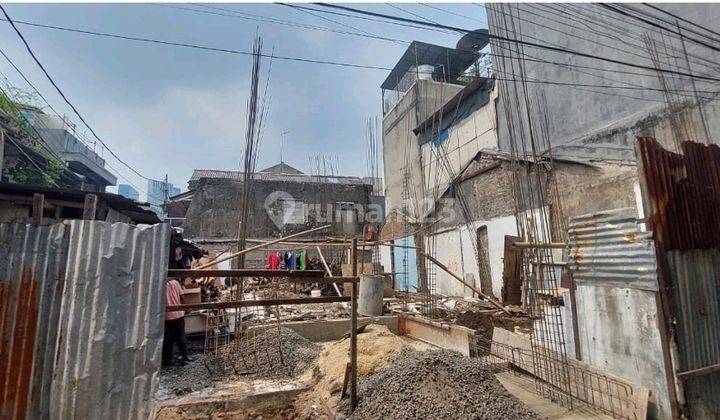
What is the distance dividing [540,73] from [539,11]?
244cm

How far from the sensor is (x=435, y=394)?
3.52 metres

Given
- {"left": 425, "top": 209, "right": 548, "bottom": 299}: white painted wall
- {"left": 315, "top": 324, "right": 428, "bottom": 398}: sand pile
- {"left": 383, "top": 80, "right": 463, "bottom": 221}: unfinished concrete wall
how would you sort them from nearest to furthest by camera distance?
1. {"left": 315, "top": 324, "right": 428, "bottom": 398}: sand pile
2. {"left": 425, "top": 209, "right": 548, "bottom": 299}: white painted wall
3. {"left": 383, "top": 80, "right": 463, "bottom": 221}: unfinished concrete wall

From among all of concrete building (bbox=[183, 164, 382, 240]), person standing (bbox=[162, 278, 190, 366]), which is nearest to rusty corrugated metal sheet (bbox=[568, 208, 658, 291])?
person standing (bbox=[162, 278, 190, 366])

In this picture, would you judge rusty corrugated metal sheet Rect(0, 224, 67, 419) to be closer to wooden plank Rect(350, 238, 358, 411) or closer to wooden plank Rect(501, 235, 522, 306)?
wooden plank Rect(350, 238, 358, 411)

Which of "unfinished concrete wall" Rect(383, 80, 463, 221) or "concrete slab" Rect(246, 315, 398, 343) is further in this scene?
"unfinished concrete wall" Rect(383, 80, 463, 221)

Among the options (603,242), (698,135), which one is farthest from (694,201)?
(698,135)

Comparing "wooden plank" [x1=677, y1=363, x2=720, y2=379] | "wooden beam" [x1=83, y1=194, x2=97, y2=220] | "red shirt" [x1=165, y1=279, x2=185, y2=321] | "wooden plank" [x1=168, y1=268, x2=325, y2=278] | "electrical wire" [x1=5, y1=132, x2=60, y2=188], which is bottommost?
"wooden plank" [x1=677, y1=363, x2=720, y2=379]

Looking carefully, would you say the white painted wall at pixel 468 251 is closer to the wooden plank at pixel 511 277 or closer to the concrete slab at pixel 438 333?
the wooden plank at pixel 511 277

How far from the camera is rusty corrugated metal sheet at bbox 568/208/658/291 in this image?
3.54m

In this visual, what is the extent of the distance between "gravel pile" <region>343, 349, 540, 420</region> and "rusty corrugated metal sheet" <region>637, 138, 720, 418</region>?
1.64 meters

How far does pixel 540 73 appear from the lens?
14047 mm

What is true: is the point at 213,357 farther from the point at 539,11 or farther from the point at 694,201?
the point at 539,11

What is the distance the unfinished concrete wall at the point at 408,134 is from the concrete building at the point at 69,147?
1447 centimetres

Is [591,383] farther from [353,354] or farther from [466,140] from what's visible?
[466,140]
